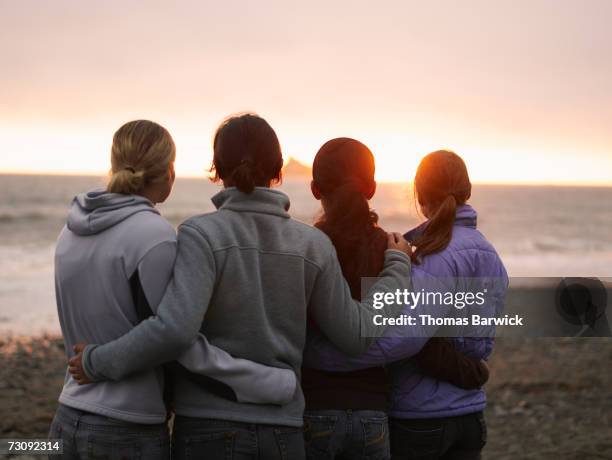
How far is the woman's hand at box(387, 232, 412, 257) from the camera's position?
266 centimetres

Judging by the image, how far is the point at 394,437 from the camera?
9.07 ft

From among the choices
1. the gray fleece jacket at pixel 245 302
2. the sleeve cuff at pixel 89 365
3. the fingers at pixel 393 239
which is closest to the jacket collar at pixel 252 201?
the gray fleece jacket at pixel 245 302

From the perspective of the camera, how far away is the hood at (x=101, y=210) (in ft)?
7.63

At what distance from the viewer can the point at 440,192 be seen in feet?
9.20

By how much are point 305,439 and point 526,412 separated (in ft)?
18.0

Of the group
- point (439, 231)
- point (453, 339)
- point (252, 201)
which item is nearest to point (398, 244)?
point (439, 231)

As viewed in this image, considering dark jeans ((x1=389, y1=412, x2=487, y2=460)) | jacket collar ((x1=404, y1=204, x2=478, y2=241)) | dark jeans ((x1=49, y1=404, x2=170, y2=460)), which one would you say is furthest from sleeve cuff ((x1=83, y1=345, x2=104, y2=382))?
jacket collar ((x1=404, y1=204, x2=478, y2=241))

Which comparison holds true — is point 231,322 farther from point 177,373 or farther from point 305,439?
point 305,439

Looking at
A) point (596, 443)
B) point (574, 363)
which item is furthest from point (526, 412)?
point (574, 363)

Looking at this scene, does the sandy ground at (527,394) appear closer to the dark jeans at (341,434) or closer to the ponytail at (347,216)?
the dark jeans at (341,434)

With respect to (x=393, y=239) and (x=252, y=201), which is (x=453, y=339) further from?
(x=252, y=201)

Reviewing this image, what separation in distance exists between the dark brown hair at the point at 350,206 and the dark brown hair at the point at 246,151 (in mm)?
248

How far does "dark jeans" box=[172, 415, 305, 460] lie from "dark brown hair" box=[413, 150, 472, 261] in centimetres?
89

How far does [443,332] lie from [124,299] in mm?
1232
